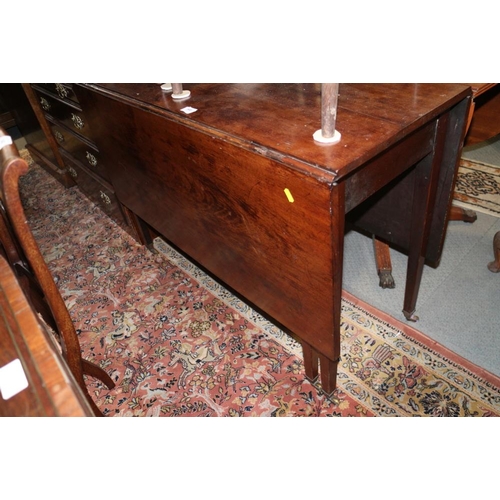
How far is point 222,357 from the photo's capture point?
5.28ft

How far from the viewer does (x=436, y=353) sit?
150 cm

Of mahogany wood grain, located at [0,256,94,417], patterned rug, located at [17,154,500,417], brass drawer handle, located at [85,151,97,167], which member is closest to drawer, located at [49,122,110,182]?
brass drawer handle, located at [85,151,97,167]

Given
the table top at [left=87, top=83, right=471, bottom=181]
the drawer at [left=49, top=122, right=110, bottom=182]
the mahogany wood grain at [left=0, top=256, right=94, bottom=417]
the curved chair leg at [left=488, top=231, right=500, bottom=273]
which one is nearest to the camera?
the mahogany wood grain at [left=0, top=256, right=94, bottom=417]

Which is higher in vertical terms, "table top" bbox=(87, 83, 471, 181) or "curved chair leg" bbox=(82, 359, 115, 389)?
"table top" bbox=(87, 83, 471, 181)

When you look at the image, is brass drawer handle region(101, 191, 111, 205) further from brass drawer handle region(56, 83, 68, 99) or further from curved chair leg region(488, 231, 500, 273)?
curved chair leg region(488, 231, 500, 273)

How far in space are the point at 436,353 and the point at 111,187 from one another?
5.63 ft

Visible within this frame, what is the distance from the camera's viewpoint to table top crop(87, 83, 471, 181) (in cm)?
87

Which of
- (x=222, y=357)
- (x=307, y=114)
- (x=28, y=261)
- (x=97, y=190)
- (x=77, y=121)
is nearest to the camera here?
(x=28, y=261)

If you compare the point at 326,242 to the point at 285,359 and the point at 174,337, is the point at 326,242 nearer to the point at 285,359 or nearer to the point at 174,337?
the point at 285,359

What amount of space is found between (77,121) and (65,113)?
0.60 ft

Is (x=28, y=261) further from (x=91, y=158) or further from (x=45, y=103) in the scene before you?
(x=45, y=103)

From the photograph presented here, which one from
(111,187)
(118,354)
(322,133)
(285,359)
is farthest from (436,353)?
(111,187)

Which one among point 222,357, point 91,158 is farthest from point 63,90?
point 222,357

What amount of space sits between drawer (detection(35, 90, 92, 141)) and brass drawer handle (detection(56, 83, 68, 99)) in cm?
4
